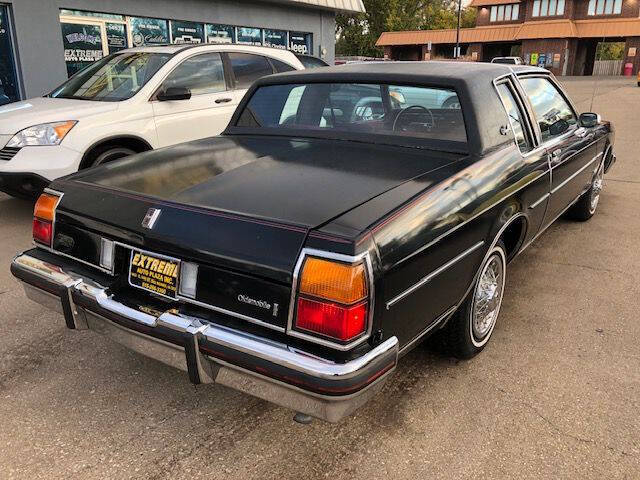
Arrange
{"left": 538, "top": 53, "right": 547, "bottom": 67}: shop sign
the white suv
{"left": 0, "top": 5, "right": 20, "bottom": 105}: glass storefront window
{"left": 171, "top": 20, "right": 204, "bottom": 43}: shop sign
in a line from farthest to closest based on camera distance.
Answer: {"left": 538, "top": 53, "right": 547, "bottom": 67}: shop sign, {"left": 171, "top": 20, "right": 204, "bottom": 43}: shop sign, {"left": 0, "top": 5, "right": 20, "bottom": 105}: glass storefront window, the white suv

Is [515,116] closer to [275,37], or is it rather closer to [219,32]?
[219,32]

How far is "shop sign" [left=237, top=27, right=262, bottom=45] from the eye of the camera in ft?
47.1

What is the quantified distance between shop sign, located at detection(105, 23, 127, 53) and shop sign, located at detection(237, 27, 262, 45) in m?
3.68

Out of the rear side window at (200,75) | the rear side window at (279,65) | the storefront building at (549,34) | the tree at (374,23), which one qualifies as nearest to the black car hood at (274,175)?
the rear side window at (200,75)

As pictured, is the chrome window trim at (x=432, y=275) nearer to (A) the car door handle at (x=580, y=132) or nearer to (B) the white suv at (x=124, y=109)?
(A) the car door handle at (x=580, y=132)

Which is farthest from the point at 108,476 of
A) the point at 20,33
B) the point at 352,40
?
the point at 352,40

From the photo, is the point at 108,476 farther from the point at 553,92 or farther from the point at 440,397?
the point at 553,92

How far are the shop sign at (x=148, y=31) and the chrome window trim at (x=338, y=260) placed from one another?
11048 mm

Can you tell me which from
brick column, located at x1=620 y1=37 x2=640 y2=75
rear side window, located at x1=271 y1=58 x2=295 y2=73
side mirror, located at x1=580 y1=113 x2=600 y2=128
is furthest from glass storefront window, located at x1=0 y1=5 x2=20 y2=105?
brick column, located at x1=620 y1=37 x2=640 y2=75

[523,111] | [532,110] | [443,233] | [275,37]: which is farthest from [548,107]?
[275,37]

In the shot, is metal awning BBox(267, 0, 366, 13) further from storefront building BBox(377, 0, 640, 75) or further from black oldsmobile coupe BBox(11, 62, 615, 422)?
storefront building BBox(377, 0, 640, 75)

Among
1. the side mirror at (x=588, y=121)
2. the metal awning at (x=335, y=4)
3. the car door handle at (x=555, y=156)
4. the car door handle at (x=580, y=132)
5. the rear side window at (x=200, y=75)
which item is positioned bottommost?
the car door handle at (x=555, y=156)

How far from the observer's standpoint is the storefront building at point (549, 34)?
45.0 metres

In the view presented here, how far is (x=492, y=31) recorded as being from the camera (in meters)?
49.4
